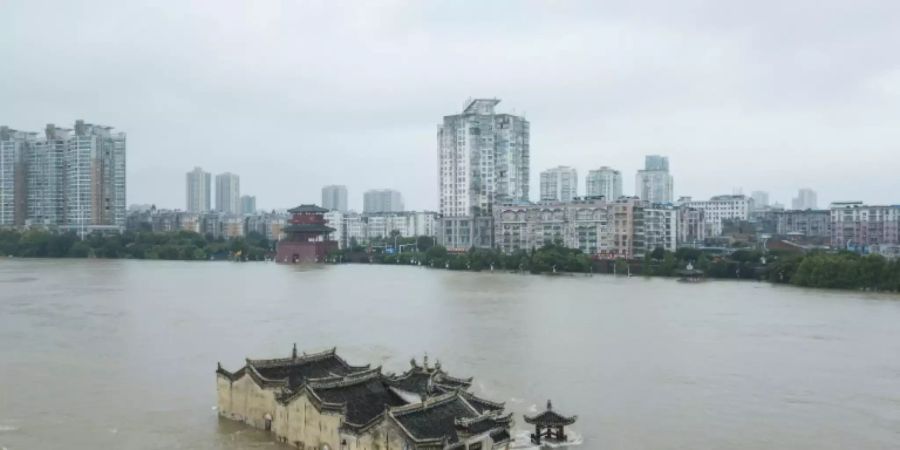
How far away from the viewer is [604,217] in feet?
157

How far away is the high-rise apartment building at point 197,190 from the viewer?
122688mm

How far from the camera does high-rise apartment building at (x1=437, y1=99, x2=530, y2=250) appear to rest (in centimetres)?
5666

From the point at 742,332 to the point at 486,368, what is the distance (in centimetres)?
832

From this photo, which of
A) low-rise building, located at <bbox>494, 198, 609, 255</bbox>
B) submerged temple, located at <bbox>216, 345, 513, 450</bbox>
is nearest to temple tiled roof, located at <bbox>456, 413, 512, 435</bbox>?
submerged temple, located at <bbox>216, 345, 513, 450</bbox>

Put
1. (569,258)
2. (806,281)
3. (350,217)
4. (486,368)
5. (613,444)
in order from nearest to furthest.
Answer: (613,444)
(486,368)
(806,281)
(569,258)
(350,217)

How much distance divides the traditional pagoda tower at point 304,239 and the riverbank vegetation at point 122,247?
4281 millimetres

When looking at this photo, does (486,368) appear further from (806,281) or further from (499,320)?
(806,281)

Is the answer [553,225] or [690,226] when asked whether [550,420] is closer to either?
[553,225]

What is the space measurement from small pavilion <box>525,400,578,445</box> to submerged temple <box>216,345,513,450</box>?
2.77 ft

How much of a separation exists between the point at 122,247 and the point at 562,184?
1549 inches

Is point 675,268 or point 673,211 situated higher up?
point 673,211

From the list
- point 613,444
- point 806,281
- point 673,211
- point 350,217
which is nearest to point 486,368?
point 613,444

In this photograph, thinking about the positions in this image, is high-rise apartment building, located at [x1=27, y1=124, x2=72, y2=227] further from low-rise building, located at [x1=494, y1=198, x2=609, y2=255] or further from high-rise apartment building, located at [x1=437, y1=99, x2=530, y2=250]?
low-rise building, located at [x1=494, y1=198, x2=609, y2=255]

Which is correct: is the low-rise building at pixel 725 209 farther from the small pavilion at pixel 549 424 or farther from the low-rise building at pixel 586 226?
the small pavilion at pixel 549 424
